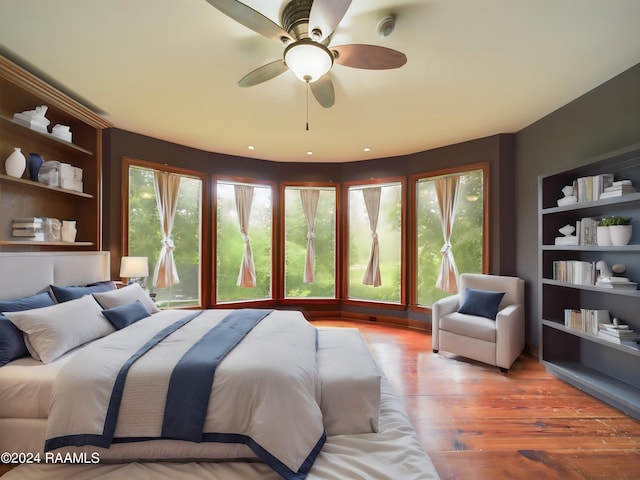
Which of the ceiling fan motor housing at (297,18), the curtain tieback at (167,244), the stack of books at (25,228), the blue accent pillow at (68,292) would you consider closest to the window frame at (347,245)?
the curtain tieback at (167,244)

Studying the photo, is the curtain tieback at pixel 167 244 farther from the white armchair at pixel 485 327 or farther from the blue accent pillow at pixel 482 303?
the blue accent pillow at pixel 482 303

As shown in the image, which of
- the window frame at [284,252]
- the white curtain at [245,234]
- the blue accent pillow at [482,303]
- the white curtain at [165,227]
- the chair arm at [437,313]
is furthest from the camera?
the window frame at [284,252]

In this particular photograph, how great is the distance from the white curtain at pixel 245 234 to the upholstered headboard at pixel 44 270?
74.4 inches

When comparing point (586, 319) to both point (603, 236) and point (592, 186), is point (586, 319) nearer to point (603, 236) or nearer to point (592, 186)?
point (603, 236)

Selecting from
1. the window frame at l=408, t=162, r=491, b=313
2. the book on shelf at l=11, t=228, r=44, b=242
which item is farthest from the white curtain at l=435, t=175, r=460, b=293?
the book on shelf at l=11, t=228, r=44, b=242

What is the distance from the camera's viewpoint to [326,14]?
1.53 meters

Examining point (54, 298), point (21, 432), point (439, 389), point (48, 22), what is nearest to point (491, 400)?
point (439, 389)

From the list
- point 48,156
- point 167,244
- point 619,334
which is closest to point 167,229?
point 167,244

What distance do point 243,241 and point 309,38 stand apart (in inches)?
142

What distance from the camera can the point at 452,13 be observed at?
6.07ft

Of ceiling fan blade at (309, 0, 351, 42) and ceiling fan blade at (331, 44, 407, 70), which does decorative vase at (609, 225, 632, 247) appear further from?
ceiling fan blade at (309, 0, 351, 42)

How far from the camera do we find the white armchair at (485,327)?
10.1ft

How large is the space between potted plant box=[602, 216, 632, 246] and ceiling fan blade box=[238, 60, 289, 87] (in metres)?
2.85

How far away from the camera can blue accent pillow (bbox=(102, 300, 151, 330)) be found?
2471 millimetres
